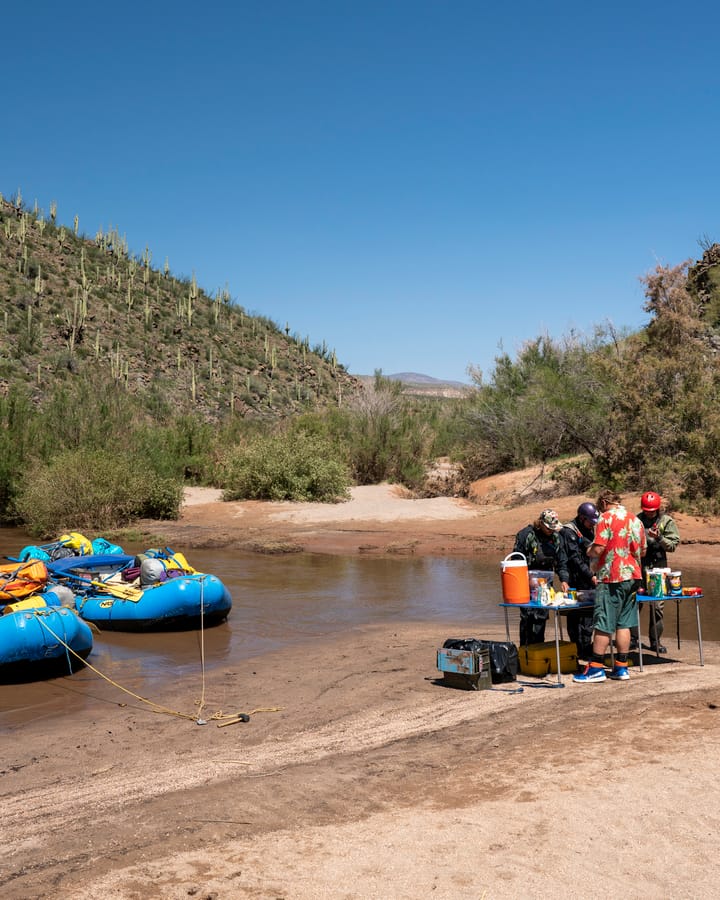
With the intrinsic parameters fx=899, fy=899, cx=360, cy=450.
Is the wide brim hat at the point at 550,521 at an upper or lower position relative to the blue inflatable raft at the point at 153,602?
upper

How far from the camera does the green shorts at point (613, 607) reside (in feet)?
29.8

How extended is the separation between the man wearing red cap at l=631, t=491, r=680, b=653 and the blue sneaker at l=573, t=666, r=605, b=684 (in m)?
1.38

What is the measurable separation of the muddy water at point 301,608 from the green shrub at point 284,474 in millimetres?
7621

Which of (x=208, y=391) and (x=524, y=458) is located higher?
(x=208, y=391)

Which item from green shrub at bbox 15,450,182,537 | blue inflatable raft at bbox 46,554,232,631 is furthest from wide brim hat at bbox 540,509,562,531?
green shrub at bbox 15,450,182,537

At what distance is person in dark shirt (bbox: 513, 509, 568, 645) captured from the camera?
9805mm

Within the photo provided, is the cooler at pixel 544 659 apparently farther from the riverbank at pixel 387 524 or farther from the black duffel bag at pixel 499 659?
the riverbank at pixel 387 524

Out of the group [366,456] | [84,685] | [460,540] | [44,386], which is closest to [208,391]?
[44,386]

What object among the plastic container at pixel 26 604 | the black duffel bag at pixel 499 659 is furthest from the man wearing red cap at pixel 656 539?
the plastic container at pixel 26 604

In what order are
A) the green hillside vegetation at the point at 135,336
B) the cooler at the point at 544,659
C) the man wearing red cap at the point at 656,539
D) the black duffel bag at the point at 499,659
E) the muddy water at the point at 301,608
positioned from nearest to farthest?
the black duffel bag at the point at 499,659 → the cooler at the point at 544,659 → the man wearing red cap at the point at 656,539 → the muddy water at the point at 301,608 → the green hillside vegetation at the point at 135,336

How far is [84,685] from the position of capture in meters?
10.3

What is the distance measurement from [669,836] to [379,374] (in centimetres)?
3651

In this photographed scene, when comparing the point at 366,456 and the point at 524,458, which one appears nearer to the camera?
the point at 524,458

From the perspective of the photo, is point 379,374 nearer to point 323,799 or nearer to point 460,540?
point 460,540
